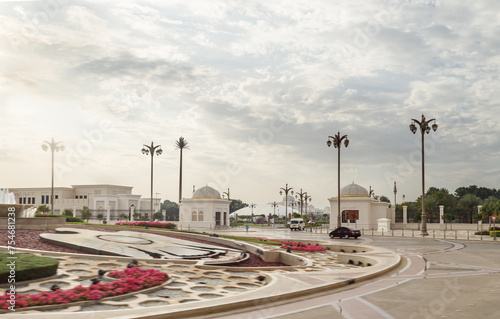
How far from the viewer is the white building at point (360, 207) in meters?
62.0

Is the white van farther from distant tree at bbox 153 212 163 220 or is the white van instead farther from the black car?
distant tree at bbox 153 212 163 220

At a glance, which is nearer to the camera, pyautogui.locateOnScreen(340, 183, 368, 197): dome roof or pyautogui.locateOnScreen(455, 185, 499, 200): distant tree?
pyautogui.locateOnScreen(340, 183, 368, 197): dome roof

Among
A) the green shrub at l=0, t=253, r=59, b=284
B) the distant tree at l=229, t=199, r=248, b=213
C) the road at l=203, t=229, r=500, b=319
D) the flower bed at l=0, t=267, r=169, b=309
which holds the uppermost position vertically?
the green shrub at l=0, t=253, r=59, b=284

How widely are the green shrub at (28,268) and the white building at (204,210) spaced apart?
50.9m

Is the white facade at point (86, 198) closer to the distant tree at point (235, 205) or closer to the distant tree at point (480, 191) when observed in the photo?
the distant tree at point (235, 205)

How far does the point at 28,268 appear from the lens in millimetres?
12625

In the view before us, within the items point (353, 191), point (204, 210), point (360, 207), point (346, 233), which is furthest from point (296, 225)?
point (346, 233)

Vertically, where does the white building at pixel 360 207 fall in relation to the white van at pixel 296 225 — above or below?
above

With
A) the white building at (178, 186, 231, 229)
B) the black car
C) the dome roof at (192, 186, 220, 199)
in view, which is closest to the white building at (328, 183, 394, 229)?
the white building at (178, 186, 231, 229)

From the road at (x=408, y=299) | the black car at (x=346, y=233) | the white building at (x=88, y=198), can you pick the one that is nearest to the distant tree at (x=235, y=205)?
the white building at (x=88, y=198)

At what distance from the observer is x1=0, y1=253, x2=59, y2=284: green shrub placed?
39.5ft

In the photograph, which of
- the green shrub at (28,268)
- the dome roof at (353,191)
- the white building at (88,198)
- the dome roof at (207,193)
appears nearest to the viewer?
the green shrub at (28,268)

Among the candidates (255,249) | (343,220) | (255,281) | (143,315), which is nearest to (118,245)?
(255,249)

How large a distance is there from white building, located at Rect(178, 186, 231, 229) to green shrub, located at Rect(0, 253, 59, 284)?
50.9 m
